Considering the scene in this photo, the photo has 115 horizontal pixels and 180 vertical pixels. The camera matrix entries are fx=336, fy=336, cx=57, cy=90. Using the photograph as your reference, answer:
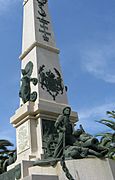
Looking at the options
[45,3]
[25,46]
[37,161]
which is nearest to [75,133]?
[37,161]

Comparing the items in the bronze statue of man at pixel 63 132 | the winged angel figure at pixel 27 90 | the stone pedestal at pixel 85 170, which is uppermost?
the winged angel figure at pixel 27 90

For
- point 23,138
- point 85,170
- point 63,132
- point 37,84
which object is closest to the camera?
point 85,170

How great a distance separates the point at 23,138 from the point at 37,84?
6.49 feet

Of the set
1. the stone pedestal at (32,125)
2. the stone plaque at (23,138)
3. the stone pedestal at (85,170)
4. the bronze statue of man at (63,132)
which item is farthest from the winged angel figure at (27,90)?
the stone pedestal at (85,170)

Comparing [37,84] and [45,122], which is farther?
[37,84]

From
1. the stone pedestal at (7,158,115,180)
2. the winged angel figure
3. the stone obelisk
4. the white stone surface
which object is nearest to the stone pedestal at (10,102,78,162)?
the stone obelisk

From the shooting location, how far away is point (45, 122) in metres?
11.0

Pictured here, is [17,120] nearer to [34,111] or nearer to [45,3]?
A: [34,111]

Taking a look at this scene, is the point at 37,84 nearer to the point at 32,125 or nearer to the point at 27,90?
the point at 27,90

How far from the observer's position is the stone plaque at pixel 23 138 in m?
10.8

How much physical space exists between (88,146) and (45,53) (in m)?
4.84

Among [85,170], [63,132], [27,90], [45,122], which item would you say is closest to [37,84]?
[27,90]

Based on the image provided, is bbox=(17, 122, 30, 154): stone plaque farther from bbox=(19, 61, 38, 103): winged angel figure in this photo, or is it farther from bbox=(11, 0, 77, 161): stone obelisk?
bbox=(19, 61, 38, 103): winged angel figure

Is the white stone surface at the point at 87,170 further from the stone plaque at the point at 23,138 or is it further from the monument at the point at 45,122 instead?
the stone plaque at the point at 23,138
